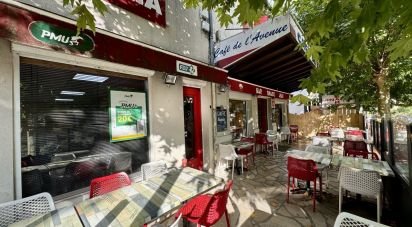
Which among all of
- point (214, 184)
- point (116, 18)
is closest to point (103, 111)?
point (116, 18)

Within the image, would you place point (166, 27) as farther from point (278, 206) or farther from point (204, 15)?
point (278, 206)

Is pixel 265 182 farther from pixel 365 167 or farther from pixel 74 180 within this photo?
pixel 74 180

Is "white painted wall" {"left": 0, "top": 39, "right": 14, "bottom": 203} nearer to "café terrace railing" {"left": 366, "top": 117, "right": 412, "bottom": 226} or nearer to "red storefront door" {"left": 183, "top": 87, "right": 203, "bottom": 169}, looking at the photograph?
"red storefront door" {"left": 183, "top": 87, "right": 203, "bottom": 169}

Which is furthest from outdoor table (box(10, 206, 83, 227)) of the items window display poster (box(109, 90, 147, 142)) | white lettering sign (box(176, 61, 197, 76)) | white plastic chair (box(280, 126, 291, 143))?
white plastic chair (box(280, 126, 291, 143))

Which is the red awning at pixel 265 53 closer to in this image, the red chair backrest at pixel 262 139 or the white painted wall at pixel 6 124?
the red chair backrest at pixel 262 139

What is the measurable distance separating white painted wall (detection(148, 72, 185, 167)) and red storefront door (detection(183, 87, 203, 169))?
1.18 ft

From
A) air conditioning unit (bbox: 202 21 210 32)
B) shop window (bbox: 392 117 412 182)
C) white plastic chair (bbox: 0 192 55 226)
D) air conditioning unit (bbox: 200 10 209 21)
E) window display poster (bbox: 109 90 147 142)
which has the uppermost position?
air conditioning unit (bbox: 200 10 209 21)

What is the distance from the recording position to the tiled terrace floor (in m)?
3.47

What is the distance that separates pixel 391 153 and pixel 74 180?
5.90 metres

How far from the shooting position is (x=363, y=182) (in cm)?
318

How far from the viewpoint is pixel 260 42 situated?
520cm

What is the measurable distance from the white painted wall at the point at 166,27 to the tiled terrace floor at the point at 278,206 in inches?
148

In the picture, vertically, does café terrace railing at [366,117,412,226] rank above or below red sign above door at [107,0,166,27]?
below

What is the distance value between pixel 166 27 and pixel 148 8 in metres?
0.59
